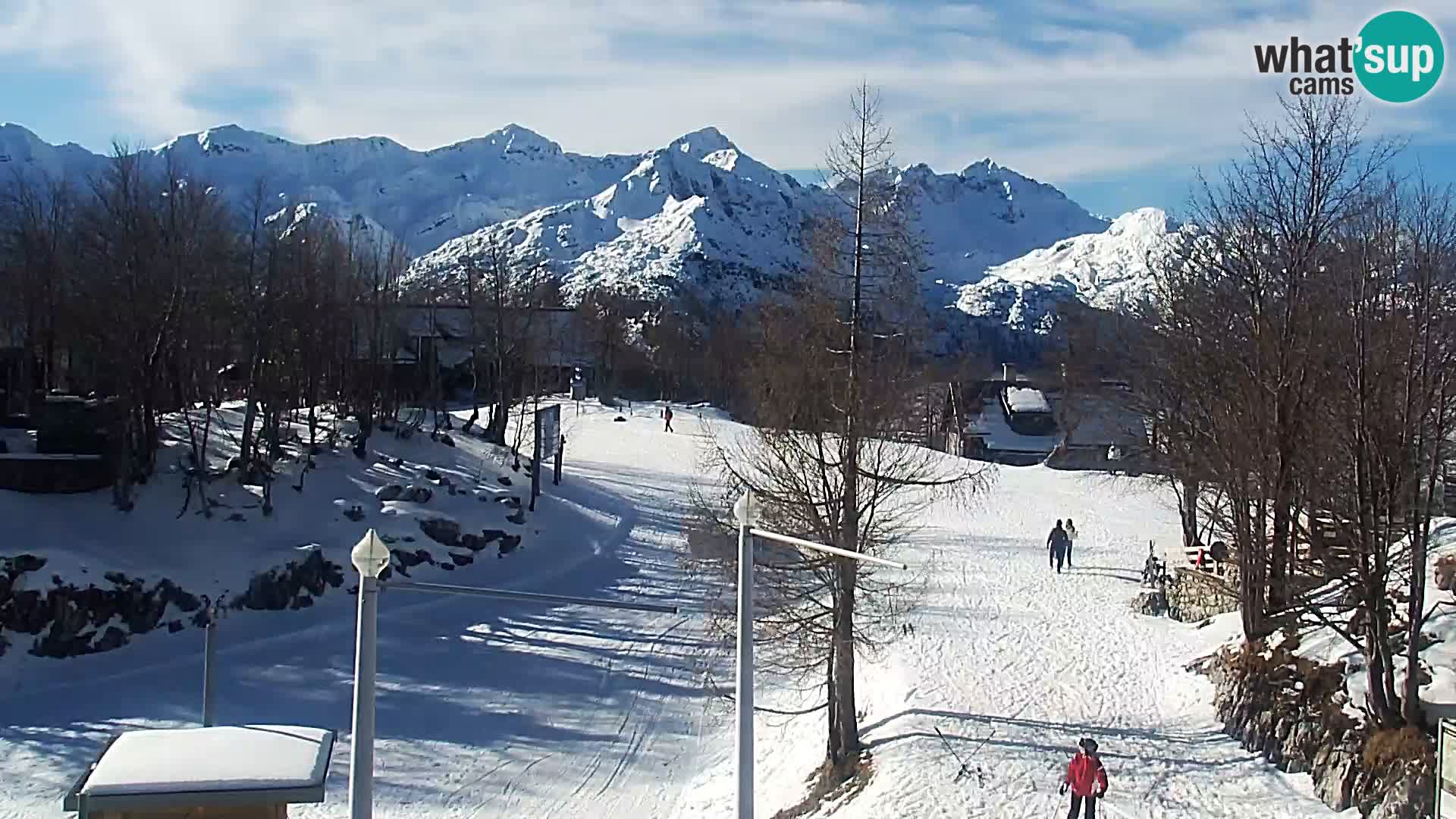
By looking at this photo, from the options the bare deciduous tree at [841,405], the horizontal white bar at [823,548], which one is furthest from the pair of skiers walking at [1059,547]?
the horizontal white bar at [823,548]

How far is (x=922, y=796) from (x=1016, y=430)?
183 feet

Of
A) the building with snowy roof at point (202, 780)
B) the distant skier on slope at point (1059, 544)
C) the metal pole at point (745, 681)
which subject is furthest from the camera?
the distant skier on slope at point (1059, 544)

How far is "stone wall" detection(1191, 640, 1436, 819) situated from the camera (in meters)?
11.0

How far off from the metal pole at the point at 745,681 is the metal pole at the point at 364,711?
5.99 ft

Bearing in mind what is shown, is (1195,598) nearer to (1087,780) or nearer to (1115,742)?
(1115,742)

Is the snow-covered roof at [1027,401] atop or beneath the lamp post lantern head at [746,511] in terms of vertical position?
atop

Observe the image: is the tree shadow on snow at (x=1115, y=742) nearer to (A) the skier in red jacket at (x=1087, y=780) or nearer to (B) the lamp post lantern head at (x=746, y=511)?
(A) the skier in red jacket at (x=1087, y=780)

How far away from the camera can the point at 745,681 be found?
6.15 m

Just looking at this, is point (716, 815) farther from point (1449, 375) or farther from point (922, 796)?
point (1449, 375)

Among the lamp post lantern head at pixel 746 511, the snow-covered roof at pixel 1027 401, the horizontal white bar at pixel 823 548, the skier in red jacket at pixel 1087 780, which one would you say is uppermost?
the snow-covered roof at pixel 1027 401

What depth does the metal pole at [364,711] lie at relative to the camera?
16.7 ft

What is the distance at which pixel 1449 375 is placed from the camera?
40.2 ft

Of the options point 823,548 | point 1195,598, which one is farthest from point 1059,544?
point 823,548

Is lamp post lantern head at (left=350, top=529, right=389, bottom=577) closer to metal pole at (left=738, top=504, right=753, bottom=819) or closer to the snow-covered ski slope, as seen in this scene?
metal pole at (left=738, top=504, right=753, bottom=819)
